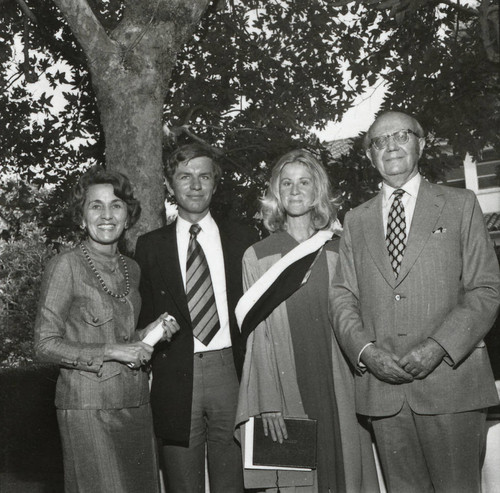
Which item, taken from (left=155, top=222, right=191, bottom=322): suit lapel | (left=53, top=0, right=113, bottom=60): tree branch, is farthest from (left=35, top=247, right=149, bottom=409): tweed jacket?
(left=53, top=0, right=113, bottom=60): tree branch

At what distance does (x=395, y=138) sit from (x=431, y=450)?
1527 mm

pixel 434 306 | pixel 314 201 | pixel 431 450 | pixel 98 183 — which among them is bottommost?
pixel 431 450

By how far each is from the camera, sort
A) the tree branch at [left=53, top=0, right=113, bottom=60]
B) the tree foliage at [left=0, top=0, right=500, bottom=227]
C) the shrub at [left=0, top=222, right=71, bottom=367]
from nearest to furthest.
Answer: the tree branch at [left=53, top=0, right=113, bottom=60], the tree foliage at [left=0, top=0, right=500, bottom=227], the shrub at [left=0, top=222, right=71, bottom=367]

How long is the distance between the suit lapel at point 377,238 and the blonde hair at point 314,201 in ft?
1.15

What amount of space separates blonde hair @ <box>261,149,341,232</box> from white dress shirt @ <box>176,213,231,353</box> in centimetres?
33

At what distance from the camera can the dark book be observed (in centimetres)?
390

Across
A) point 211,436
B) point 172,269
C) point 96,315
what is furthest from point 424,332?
point 96,315

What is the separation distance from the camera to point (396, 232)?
3.85 metres

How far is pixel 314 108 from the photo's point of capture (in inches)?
407

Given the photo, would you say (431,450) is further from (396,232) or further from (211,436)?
(211,436)

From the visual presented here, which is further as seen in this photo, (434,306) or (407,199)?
(407,199)

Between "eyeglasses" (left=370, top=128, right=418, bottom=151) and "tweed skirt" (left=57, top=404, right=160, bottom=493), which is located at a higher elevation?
"eyeglasses" (left=370, top=128, right=418, bottom=151)

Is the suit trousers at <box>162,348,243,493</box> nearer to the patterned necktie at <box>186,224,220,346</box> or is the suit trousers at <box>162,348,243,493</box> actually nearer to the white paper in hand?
the patterned necktie at <box>186,224,220,346</box>

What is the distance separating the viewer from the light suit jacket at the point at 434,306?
356cm
